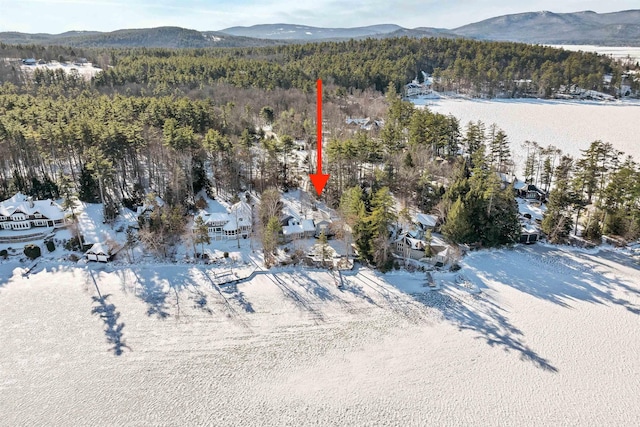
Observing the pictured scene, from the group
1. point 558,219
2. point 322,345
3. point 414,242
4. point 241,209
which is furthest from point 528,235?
point 241,209

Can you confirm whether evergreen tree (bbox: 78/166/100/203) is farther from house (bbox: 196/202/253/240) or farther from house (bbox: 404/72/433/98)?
house (bbox: 404/72/433/98)

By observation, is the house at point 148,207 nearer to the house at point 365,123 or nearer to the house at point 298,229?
the house at point 298,229

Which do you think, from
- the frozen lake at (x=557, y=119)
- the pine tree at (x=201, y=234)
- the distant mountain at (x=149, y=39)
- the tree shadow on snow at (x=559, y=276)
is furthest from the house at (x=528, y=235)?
the distant mountain at (x=149, y=39)

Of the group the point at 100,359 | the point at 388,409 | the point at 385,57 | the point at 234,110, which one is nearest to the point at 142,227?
the point at 100,359

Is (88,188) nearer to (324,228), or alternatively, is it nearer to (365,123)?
(324,228)

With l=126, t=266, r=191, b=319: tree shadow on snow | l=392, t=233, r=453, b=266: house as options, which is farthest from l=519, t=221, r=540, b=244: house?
l=126, t=266, r=191, b=319: tree shadow on snow

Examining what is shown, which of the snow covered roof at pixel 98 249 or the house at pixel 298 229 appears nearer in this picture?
the snow covered roof at pixel 98 249

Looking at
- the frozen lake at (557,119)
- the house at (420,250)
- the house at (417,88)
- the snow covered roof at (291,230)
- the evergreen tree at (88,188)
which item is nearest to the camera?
the house at (420,250)

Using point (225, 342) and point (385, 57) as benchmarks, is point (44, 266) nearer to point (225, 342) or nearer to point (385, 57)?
point (225, 342)

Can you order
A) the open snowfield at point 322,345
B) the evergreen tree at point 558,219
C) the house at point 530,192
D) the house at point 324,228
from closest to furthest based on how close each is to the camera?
the open snowfield at point 322,345 < the evergreen tree at point 558,219 < the house at point 324,228 < the house at point 530,192
